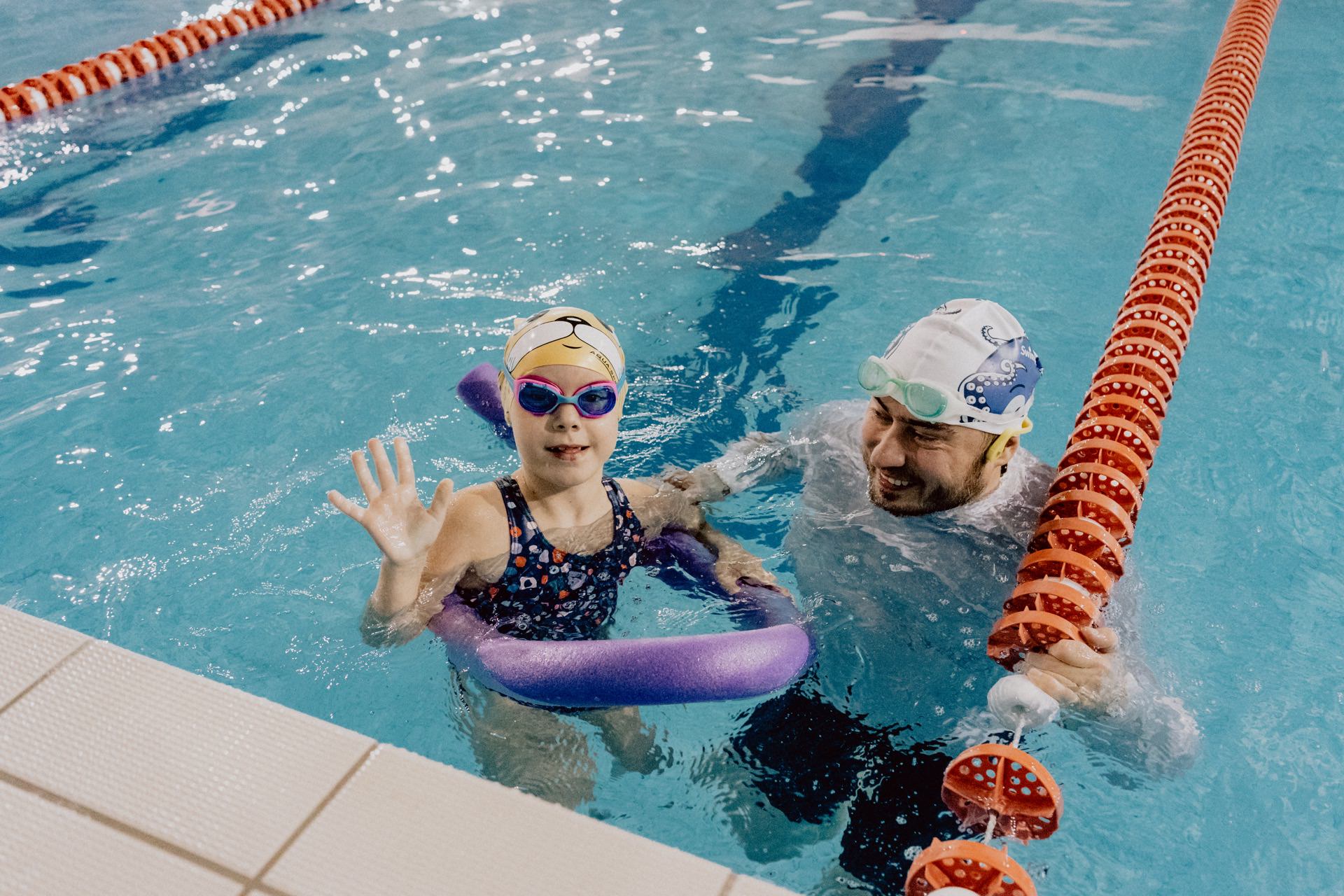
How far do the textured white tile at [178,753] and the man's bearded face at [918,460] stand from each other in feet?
4.95

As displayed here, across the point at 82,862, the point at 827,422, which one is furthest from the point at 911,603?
the point at 82,862

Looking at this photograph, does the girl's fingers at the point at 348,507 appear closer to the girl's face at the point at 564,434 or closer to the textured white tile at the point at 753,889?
the girl's face at the point at 564,434

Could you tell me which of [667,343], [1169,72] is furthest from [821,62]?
[667,343]

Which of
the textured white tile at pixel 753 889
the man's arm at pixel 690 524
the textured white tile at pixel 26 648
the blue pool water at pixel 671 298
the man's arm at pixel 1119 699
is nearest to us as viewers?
the textured white tile at pixel 753 889

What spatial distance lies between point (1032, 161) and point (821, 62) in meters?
2.29

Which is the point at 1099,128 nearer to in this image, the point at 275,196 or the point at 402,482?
the point at 275,196

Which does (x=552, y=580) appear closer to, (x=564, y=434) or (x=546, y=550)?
(x=546, y=550)

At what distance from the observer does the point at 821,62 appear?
28.2ft

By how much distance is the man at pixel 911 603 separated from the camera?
2787mm

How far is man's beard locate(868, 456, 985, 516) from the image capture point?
2902 mm

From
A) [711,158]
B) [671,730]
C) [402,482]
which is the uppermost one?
[402,482]

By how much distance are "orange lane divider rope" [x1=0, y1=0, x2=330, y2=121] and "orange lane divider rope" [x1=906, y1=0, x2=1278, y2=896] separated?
754 cm

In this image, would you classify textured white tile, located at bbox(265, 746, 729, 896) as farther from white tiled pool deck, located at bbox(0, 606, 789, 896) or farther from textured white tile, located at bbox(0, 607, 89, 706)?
textured white tile, located at bbox(0, 607, 89, 706)

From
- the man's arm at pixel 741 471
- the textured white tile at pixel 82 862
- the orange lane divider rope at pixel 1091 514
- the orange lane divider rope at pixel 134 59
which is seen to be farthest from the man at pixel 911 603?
the orange lane divider rope at pixel 134 59
